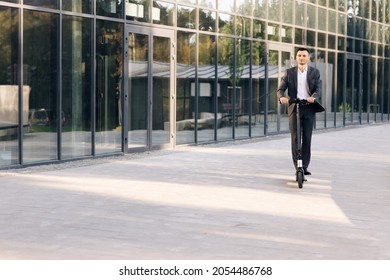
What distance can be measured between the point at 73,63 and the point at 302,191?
6.32 metres

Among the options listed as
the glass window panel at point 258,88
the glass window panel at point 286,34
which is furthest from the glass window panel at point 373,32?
the glass window panel at point 258,88

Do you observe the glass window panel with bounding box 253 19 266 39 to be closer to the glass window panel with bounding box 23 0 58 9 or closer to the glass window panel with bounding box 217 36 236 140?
the glass window panel with bounding box 217 36 236 140

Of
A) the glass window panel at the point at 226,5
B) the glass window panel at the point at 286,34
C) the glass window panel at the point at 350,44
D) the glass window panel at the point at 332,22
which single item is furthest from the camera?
the glass window panel at the point at 350,44

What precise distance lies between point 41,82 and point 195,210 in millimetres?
6421

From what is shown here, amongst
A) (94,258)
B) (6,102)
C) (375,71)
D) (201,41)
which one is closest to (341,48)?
(375,71)

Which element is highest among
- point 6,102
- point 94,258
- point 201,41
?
point 201,41

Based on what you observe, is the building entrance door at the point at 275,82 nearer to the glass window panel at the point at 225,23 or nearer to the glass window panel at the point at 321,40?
the glass window panel at the point at 225,23

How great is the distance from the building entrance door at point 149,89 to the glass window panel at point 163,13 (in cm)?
23

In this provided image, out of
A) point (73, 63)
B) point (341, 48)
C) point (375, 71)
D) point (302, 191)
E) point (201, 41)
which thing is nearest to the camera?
point (302, 191)

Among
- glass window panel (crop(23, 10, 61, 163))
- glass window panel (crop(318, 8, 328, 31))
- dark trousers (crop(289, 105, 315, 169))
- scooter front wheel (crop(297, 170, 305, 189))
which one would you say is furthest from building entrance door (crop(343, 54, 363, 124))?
scooter front wheel (crop(297, 170, 305, 189))

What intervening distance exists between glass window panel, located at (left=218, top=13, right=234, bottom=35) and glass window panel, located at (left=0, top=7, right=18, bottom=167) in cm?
846

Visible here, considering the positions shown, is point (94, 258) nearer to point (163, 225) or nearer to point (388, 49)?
point (163, 225)

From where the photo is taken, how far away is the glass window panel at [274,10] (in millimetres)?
25125
